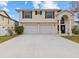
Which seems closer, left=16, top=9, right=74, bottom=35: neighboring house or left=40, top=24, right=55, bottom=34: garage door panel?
left=16, top=9, right=74, bottom=35: neighboring house

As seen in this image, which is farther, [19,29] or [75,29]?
[75,29]

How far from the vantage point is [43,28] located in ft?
126

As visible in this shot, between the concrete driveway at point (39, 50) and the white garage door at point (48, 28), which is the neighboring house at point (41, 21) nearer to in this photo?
the white garage door at point (48, 28)

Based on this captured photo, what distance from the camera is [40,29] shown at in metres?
38.5

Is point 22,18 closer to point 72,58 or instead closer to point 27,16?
point 27,16

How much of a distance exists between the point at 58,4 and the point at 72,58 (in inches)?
1556

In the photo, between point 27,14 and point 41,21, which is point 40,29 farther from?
point 27,14

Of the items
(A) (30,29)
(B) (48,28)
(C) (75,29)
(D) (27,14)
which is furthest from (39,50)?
(D) (27,14)

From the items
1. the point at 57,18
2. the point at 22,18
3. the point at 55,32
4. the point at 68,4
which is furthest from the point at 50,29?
the point at 68,4

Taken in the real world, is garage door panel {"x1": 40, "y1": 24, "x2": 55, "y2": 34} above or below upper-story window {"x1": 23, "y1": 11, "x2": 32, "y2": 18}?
below

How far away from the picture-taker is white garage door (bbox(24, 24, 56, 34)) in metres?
38.2

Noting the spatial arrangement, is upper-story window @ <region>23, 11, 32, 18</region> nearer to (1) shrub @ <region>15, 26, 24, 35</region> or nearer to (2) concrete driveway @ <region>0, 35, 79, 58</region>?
(1) shrub @ <region>15, 26, 24, 35</region>

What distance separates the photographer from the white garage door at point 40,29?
125 ft

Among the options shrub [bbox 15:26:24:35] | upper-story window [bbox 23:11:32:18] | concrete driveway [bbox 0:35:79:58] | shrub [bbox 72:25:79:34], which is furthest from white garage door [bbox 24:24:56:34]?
concrete driveway [bbox 0:35:79:58]
